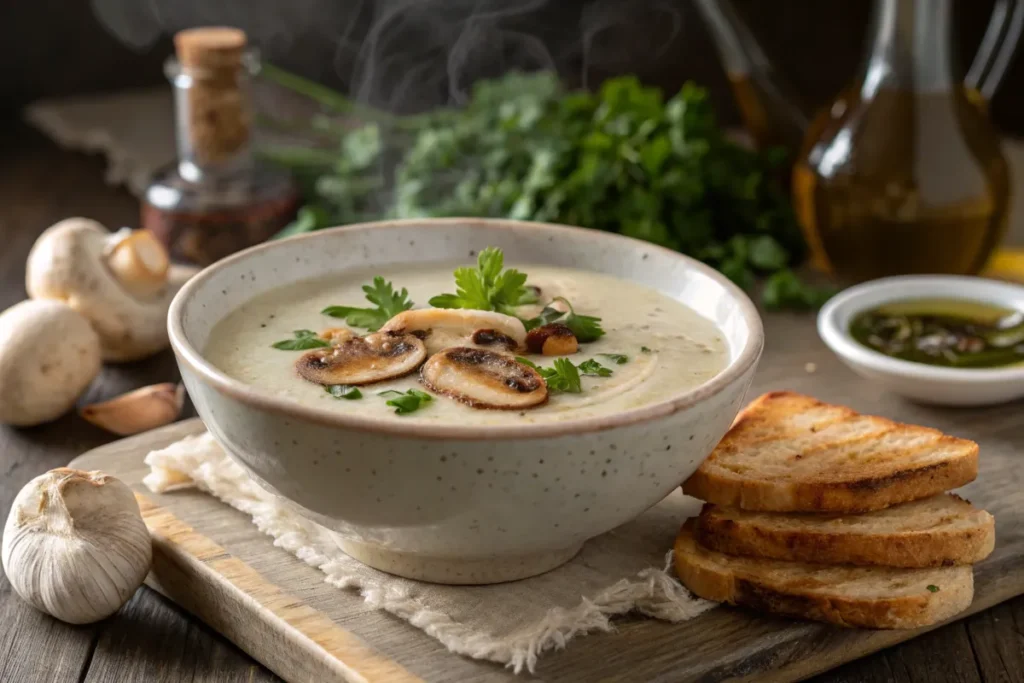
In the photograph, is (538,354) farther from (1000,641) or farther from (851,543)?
(1000,641)

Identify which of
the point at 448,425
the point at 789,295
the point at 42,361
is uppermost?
the point at 448,425

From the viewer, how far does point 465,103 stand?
422cm

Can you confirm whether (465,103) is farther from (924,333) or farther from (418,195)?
(924,333)

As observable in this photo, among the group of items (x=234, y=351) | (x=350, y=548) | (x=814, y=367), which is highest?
(x=234, y=351)

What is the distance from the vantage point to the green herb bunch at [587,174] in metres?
3.65

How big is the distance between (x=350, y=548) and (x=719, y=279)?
83 cm

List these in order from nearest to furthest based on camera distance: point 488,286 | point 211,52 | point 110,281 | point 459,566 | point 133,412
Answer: point 459,566, point 488,286, point 133,412, point 110,281, point 211,52

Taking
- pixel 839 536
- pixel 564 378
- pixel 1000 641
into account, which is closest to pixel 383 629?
pixel 564 378

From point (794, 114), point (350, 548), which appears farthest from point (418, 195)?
point (350, 548)

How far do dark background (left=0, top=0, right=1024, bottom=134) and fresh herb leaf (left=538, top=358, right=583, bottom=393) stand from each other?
262 cm

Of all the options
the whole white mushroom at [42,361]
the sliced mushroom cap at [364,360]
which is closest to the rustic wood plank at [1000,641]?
the sliced mushroom cap at [364,360]

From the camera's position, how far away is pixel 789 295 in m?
3.50

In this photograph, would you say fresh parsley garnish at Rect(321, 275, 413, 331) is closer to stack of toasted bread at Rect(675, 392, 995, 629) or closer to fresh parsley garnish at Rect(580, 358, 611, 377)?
fresh parsley garnish at Rect(580, 358, 611, 377)

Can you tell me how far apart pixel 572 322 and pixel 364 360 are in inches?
15.2
